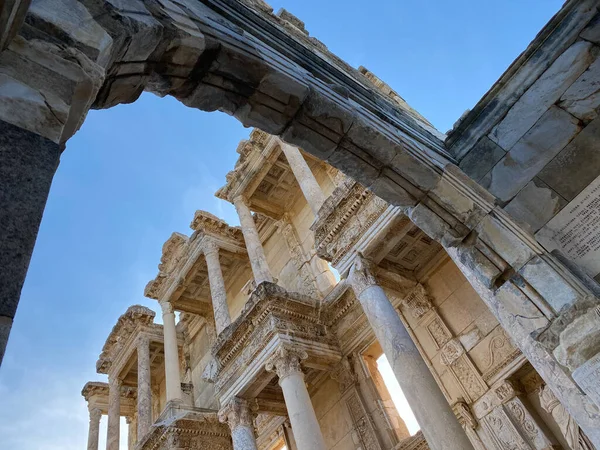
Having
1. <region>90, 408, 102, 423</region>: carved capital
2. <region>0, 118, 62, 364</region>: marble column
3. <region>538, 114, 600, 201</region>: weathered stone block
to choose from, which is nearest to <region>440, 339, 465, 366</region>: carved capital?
<region>538, 114, 600, 201</region>: weathered stone block

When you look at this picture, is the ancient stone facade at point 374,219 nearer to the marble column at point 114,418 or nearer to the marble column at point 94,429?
the marble column at point 114,418

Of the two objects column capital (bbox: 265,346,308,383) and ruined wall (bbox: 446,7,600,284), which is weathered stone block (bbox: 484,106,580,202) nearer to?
ruined wall (bbox: 446,7,600,284)

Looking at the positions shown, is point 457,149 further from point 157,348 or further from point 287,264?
point 157,348

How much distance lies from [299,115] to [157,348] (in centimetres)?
1576

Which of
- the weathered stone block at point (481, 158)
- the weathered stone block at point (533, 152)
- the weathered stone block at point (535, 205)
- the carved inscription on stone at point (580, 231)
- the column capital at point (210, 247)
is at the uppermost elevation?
the column capital at point (210, 247)

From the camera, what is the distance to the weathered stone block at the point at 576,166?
4.79 metres

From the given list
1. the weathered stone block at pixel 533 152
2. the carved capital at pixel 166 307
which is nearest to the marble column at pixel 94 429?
the carved capital at pixel 166 307

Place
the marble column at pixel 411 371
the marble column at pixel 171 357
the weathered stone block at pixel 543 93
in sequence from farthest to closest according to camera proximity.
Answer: the marble column at pixel 171 357 < the marble column at pixel 411 371 < the weathered stone block at pixel 543 93

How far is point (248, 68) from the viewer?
11.8ft

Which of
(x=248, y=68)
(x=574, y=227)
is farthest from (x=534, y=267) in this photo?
(x=248, y=68)

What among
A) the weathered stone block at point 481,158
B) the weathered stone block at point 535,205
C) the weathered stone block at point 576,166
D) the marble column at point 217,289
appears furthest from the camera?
the marble column at point 217,289

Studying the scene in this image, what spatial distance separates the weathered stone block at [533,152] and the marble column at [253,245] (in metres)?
7.52

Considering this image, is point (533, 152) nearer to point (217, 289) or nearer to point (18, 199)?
point (18, 199)

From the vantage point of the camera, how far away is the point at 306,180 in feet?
39.7
